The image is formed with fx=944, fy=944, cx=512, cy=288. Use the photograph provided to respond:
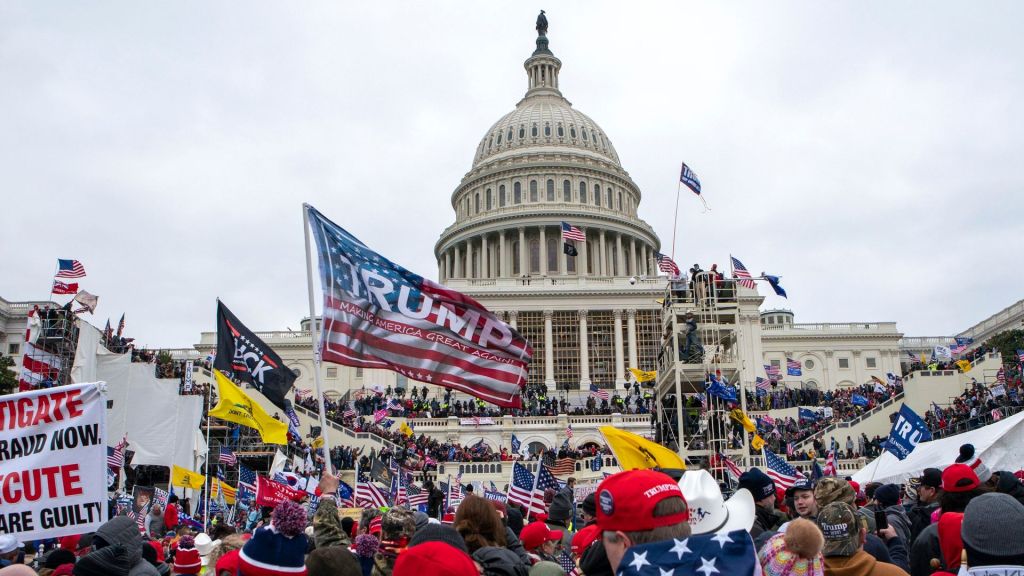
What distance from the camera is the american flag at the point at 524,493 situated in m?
14.4

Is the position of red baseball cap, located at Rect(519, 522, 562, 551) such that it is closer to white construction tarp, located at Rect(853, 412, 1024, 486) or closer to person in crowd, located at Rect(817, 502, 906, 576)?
person in crowd, located at Rect(817, 502, 906, 576)

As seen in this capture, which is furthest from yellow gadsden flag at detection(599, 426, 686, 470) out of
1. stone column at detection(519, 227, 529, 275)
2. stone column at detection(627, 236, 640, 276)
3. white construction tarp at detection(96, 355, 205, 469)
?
stone column at detection(627, 236, 640, 276)

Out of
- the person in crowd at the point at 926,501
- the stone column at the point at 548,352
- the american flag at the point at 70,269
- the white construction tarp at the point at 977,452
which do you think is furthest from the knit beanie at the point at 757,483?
the stone column at the point at 548,352

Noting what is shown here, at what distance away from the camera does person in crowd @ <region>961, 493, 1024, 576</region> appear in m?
4.59

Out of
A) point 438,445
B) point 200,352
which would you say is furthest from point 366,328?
point 200,352

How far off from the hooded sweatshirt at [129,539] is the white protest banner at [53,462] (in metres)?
0.99

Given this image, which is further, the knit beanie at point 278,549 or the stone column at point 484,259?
the stone column at point 484,259

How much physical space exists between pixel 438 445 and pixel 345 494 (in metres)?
24.6

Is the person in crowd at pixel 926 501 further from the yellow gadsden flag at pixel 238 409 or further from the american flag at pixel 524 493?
the yellow gadsden flag at pixel 238 409

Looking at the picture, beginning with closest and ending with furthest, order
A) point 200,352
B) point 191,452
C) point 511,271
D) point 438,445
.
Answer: point 191,452 → point 438,445 → point 200,352 → point 511,271

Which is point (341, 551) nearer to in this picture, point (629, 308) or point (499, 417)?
point (499, 417)

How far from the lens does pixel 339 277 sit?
1320cm

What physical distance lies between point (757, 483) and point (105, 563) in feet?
17.1

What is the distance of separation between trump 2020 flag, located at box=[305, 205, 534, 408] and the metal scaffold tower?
1854 centimetres
